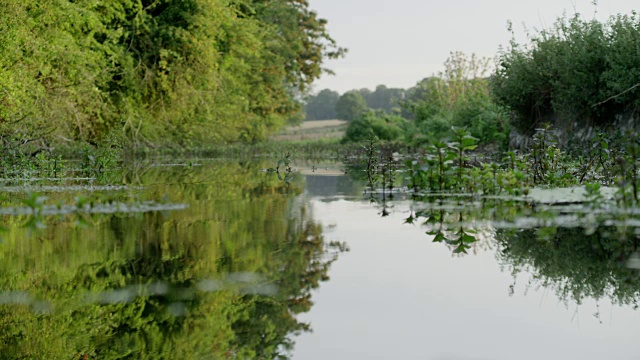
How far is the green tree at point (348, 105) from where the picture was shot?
119562 mm

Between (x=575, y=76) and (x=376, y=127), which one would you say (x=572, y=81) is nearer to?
(x=575, y=76)

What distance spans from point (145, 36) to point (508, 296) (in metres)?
27.7

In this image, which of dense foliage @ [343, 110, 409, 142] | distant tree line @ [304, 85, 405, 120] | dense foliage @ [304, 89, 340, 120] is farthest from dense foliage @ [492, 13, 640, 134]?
dense foliage @ [304, 89, 340, 120]

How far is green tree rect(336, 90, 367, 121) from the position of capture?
11956 cm

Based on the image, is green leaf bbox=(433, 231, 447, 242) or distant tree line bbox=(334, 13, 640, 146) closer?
green leaf bbox=(433, 231, 447, 242)

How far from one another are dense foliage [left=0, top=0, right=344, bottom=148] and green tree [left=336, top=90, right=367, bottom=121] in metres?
68.8

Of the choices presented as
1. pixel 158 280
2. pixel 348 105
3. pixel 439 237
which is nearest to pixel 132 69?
pixel 439 237

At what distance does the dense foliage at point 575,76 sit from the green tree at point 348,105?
96.7 metres

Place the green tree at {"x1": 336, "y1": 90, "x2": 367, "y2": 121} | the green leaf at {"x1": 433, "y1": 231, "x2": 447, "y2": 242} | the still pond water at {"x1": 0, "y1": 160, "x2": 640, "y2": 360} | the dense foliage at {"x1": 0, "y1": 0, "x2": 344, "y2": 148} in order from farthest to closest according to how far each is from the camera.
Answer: the green tree at {"x1": 336, "y1": 90, "x2": 367, "y2": 121} < the dense foliage at {"x1": 0, "y1": 0, "x2": 344, "y2": 148} < the green leaf at {"x1": 433, "y1": 231, "x2": 447, "y2": 242} < the still pond water at {"x1": 0, "y1": 160, "x2": 640, "y2": 360}

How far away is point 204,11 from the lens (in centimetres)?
3100

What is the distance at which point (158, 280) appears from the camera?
587 cm

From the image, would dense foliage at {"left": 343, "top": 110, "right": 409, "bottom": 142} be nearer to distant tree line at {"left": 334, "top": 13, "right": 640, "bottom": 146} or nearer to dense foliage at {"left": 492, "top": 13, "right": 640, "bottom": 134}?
distant tree line at {"left": 334, "top": 13, "right": 640, "bottom": 146}

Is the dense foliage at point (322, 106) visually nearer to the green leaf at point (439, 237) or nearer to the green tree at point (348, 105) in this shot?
the green tree at point (348, 105)

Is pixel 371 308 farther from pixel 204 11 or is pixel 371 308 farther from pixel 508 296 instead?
pixel 204 11
